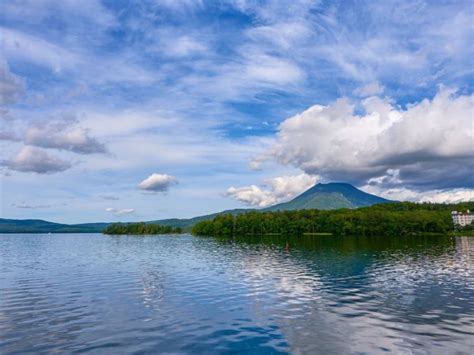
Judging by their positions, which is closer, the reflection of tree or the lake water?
the lake water

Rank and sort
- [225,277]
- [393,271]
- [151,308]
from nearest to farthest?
[151,308] → [225,277] → [393,271]

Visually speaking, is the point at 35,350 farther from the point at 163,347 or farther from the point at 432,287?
the point at 432,287

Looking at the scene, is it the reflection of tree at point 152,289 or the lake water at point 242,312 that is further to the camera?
the reflection of tree at point 152,289

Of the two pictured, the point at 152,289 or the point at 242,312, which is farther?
the point at 152,289

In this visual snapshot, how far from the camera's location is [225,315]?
110 feet

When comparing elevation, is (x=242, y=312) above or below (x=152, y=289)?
below

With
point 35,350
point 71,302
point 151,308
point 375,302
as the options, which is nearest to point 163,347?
point 35,350

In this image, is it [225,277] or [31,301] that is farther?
[225,277]

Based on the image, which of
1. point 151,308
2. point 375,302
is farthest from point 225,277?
point 375,302

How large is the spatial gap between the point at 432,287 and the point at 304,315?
77.6 ft

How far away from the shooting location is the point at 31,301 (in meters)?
40.9

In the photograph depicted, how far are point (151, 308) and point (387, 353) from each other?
22636 mm

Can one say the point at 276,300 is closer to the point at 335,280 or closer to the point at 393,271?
the point at 335,280

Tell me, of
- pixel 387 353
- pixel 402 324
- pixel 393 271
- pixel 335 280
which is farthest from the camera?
pixel 393 271
